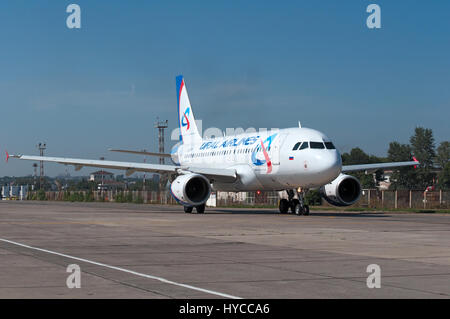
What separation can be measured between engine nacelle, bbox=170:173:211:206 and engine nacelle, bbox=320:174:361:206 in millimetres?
5709

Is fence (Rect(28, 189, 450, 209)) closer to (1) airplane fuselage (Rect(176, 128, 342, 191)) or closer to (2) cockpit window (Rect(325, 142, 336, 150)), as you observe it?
(1) airplane fuselage (Rect(176, 128, 342, 191))

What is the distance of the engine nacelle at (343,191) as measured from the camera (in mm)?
30578

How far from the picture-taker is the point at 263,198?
2132 inches

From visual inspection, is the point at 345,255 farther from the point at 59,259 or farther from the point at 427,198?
the point at 427,198

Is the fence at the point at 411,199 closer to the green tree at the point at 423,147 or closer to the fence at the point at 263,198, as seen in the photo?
the fence at the point at 263,198

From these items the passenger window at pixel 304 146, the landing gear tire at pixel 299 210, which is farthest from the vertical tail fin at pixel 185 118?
the passenger window at pixel 304 146

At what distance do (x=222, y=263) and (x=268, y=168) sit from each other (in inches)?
744

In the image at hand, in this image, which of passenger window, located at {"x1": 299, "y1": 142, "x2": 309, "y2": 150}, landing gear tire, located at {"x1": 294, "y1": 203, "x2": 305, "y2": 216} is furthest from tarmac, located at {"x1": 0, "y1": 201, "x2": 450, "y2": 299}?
landing gear tire, located at {"x1": 294, "y1": 203, "x2": 305, "y2": 216}

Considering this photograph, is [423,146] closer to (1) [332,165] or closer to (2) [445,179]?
(2) [445,179]

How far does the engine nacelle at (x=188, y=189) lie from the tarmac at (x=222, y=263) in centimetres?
1172

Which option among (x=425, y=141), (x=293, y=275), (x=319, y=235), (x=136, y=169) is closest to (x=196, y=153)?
(x=136, y=169)

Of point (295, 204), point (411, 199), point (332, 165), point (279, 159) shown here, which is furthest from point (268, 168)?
point (411, 199)
